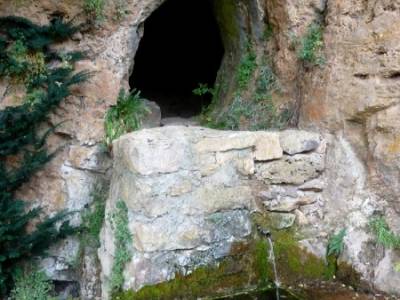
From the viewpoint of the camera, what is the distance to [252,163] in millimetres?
4363

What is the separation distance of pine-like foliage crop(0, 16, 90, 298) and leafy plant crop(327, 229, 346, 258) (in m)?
2.65

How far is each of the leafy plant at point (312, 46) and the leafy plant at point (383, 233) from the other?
158 centimetres

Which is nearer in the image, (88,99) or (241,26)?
(88,99)

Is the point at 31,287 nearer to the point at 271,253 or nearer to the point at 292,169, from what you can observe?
the point at 271,253

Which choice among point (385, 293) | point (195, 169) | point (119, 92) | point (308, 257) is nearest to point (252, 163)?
point (195, 169)

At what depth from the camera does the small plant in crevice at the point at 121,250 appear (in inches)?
159

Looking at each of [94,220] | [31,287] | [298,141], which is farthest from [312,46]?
[31,287]

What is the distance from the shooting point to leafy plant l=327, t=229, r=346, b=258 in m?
4.31

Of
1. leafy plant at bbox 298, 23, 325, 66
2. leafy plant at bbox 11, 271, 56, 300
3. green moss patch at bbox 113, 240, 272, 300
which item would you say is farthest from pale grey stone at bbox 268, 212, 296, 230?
leafy plant at bbox 11, 271, 56, 300

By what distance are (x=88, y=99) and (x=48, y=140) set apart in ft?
2.04

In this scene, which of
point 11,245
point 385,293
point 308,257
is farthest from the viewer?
point 11,245

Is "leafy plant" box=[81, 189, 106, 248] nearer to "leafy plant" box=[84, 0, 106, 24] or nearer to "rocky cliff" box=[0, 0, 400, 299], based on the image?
"rocky cliff" box=[0, 0, 400, 299]

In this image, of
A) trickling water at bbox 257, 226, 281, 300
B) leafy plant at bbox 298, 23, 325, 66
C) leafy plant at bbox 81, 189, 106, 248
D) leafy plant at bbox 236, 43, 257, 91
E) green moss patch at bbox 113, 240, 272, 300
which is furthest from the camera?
leafy plant at bbox 236, 43, 257, 91

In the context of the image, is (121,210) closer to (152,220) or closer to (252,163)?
(152,220)
